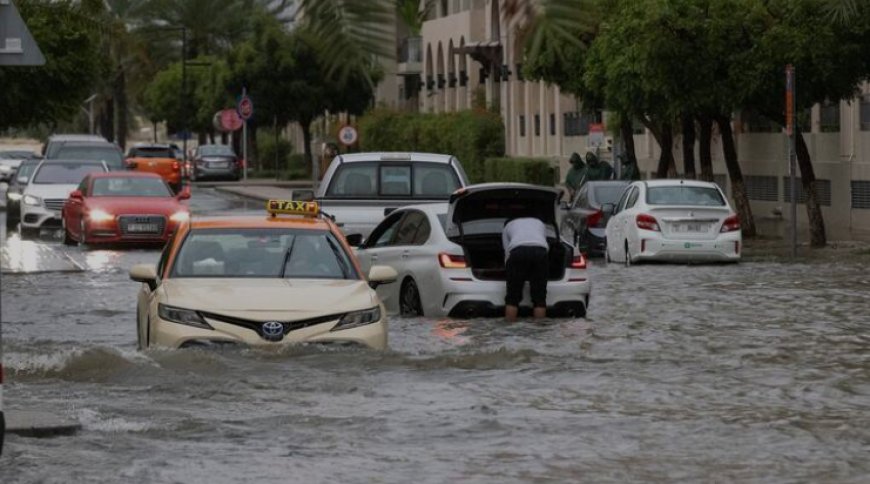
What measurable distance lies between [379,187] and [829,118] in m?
14.6

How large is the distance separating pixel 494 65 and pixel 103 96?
2.91 feet

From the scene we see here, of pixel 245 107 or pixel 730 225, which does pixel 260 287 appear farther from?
pixel 730 225

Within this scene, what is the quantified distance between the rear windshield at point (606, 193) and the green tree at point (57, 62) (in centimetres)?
2544

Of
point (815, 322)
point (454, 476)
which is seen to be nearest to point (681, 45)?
point (815, 322)

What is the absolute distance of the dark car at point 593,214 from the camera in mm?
31188

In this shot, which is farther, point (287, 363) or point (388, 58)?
point (287, 363)

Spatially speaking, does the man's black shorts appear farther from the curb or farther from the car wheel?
the curb

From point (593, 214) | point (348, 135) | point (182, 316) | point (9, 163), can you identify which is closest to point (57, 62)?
point (348, 135)

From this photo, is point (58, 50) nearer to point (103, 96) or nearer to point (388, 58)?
point (103, 96)

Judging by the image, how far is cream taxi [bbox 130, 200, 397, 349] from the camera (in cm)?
1333

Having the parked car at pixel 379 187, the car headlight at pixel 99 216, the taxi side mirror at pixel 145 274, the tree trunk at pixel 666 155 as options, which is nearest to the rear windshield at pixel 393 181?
the parked car at pixel 379 187

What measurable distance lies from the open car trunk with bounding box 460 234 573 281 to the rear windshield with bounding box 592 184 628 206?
12.4 m

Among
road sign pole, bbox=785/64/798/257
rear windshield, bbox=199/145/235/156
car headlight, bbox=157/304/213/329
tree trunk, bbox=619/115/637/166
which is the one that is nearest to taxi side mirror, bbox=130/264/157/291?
car headlight, bbox=157/304/213/329

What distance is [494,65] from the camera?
2.17m
